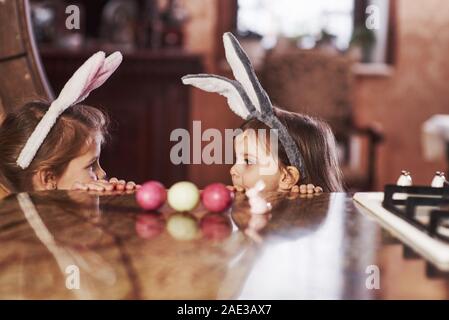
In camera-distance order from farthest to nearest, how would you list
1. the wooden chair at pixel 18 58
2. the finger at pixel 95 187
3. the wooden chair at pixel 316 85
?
the wooden chair at pixel 316 85, the wooden chair at pixel 18 58, the finger at pixel 95 187

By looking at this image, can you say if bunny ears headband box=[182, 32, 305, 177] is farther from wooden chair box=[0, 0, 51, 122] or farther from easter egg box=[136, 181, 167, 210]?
wooden chair box=[0, 0, 51, 122]

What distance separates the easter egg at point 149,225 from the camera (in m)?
0.94

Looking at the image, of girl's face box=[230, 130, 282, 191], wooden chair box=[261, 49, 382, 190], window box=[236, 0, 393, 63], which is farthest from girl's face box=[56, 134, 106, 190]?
window box=[236, 0, 393, 63]

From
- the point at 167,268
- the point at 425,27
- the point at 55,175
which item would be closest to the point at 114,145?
the point at 425,27

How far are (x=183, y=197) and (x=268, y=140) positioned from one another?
49 centimetres

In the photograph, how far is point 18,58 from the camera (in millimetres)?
1844

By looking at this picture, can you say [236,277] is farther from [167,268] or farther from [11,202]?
[11,202]

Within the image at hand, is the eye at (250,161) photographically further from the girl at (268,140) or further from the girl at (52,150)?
the girl at (52,150)

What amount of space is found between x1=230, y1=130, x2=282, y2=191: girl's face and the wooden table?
1.30ft

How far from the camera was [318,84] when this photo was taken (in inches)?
168

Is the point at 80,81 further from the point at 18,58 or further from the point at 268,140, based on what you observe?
the point at 18,58

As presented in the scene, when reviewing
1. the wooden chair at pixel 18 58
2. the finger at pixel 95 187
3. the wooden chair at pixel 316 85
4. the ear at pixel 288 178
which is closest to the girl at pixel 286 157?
the ear at pixel 288 178

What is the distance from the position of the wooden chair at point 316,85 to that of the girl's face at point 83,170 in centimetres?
253

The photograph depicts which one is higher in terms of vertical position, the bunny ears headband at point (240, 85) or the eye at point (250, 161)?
the bunny ears headband at point (240, 85)
